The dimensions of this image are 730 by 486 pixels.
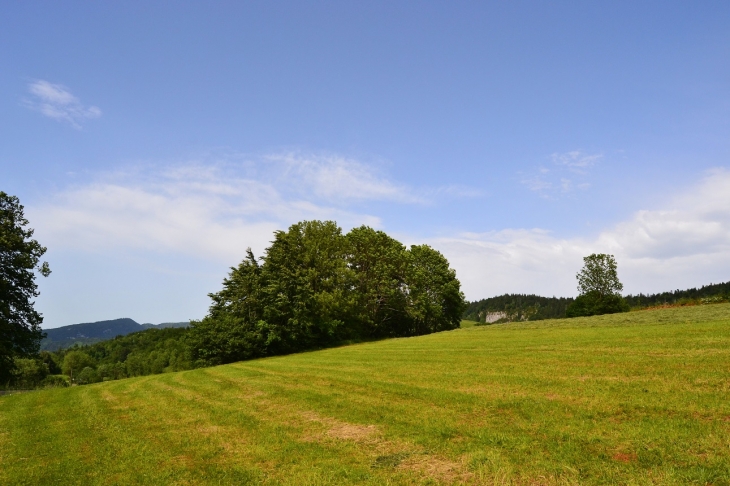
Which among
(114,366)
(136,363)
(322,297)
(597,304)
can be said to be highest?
(322,297)

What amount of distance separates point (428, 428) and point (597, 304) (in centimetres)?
9731

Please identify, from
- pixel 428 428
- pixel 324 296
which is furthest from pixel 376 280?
pixel 428 428

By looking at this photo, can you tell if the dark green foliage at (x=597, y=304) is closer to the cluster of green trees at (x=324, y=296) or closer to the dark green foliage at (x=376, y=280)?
the cluster of green trees at (x=324, y=296)

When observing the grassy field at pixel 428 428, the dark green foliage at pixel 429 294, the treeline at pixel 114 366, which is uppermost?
the dark green foliage at pixel 429 294

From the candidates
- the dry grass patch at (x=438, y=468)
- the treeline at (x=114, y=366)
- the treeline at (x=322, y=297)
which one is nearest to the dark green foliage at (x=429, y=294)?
the treeline at (x=322, y=297)

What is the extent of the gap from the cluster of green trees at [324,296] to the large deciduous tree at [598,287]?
33901 millimetres

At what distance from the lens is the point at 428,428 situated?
11.9 m

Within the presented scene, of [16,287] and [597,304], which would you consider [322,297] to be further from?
[597,304]

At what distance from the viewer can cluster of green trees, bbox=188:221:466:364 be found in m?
49.5

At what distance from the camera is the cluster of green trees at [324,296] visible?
49500 millimetres

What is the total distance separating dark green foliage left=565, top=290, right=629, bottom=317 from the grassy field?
77983 millimetres

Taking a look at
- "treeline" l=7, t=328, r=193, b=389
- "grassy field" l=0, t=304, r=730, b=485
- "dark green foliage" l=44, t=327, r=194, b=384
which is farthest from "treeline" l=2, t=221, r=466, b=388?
"dark green foliage" l=44, t=327, r=194, b=384

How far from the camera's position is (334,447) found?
1115 cm

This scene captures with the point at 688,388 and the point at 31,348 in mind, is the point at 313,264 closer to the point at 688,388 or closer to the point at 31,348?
the point at 31,348
